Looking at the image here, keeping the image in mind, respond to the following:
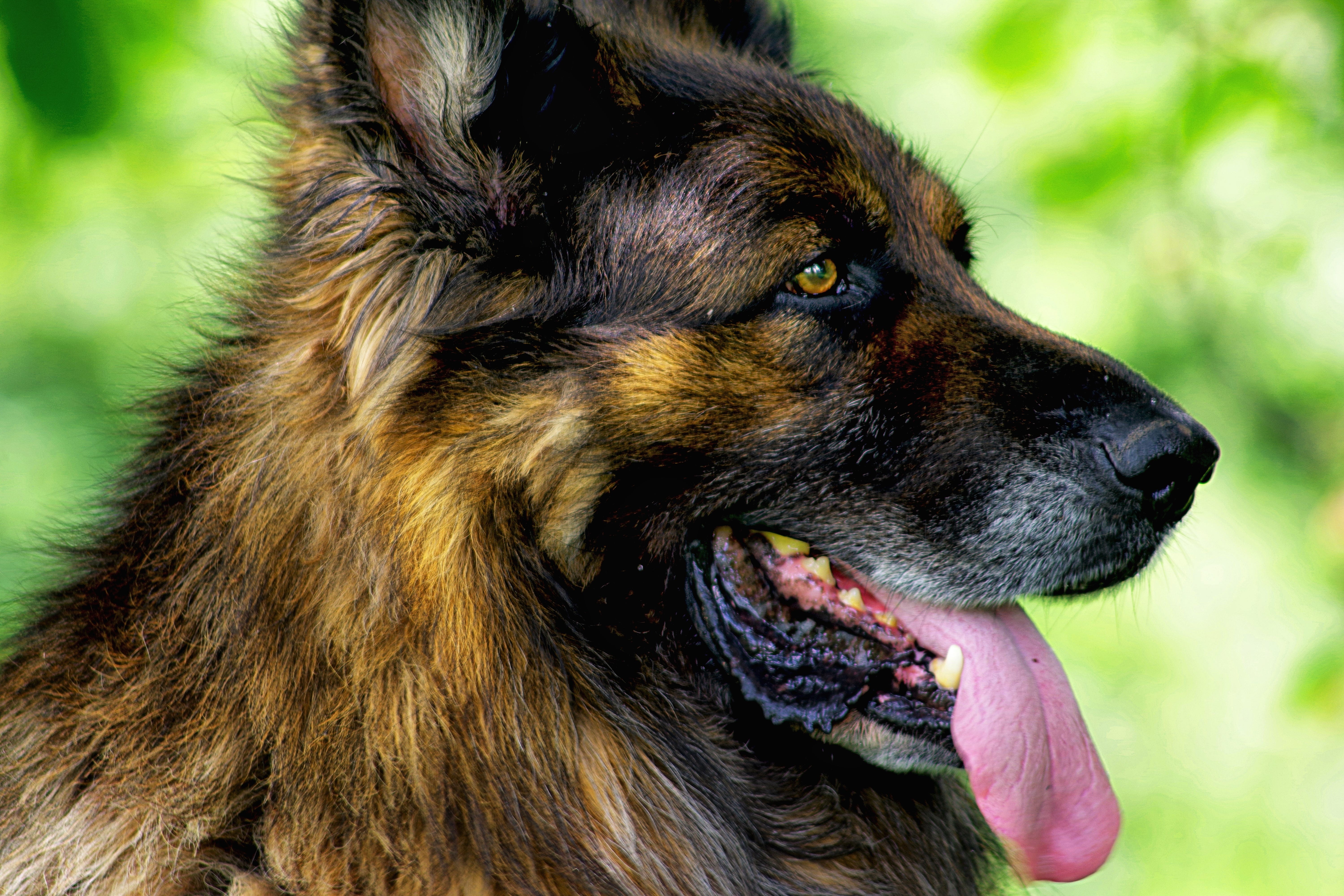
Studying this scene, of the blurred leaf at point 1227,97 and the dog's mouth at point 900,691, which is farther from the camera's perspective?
the blurred leaf at point 1227,97

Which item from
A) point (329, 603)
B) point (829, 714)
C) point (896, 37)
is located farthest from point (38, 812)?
point (896, 37)

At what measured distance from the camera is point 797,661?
2.58 metres

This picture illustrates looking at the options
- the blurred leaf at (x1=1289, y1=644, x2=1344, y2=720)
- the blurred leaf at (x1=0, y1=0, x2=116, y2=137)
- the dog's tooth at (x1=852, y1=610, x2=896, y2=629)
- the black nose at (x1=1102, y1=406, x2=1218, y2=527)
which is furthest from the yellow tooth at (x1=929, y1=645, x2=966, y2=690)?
the blurred leaf at (x1=1289, y1=644, x2=1344, y2=720)

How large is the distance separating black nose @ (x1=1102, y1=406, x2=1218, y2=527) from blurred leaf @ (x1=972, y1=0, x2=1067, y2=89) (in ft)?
9.44

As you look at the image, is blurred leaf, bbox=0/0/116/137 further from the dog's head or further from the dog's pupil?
the dog's pupil

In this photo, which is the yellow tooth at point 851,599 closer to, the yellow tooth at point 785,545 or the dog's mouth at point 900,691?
the dog's mouth at point 900,691

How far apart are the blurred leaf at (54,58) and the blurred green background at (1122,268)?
1 cm

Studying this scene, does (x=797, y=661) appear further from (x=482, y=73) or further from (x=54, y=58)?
(x=54, y=58)

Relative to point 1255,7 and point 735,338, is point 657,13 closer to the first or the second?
point 735,338

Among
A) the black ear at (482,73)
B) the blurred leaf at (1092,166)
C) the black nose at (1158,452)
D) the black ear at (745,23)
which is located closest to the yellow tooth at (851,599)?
the black nose at (1158,452)

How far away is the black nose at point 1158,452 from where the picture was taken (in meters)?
2.57

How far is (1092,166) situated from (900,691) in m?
3.70

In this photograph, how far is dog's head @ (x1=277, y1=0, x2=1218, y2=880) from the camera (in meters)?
2.44

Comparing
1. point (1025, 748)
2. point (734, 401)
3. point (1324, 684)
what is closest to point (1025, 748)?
point (1025, 748)
